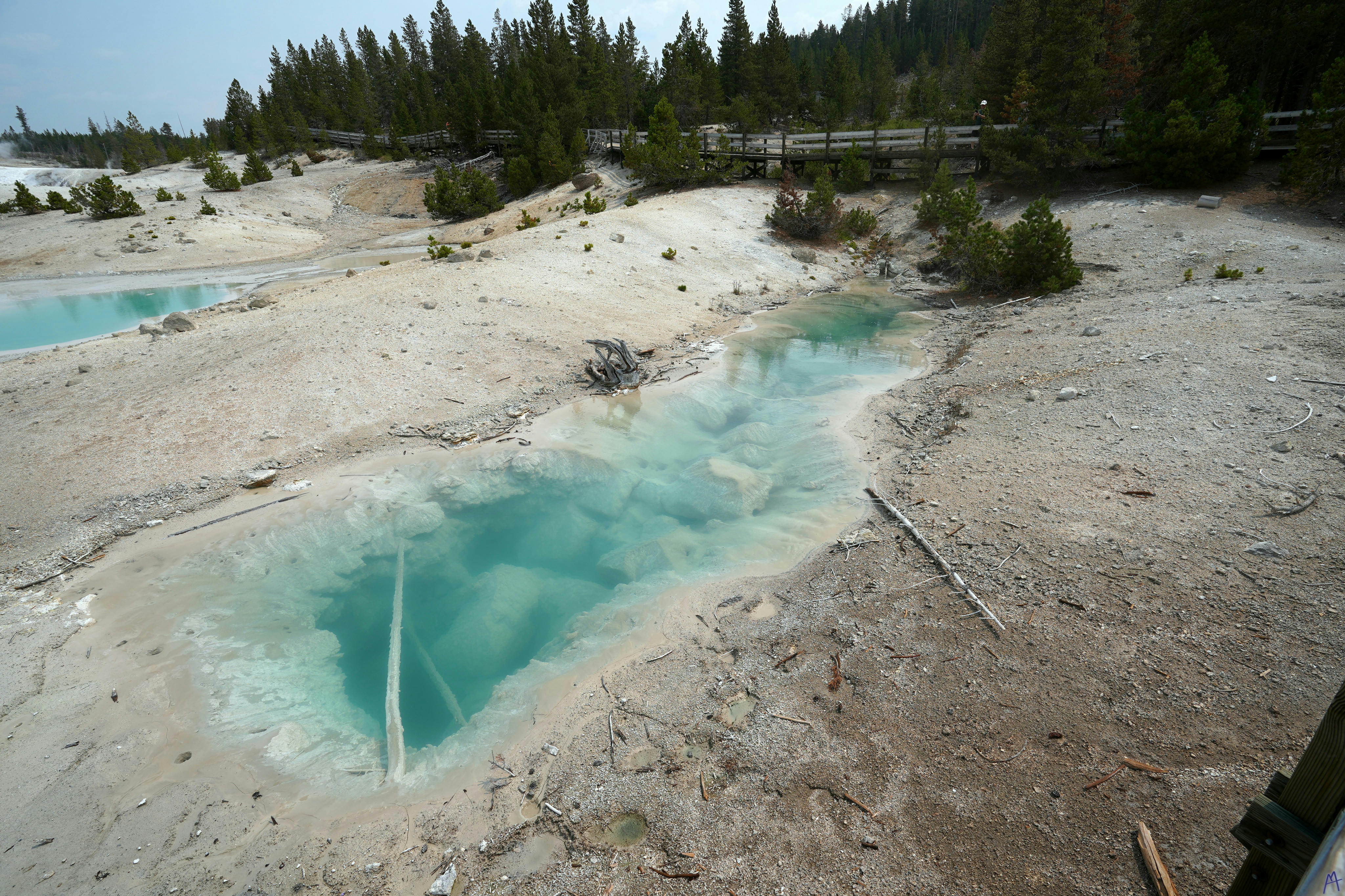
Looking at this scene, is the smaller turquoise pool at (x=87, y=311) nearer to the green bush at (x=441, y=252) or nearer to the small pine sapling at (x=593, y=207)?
the green bush at (x=441, y=252)

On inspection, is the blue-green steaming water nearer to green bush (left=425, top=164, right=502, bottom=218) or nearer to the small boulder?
the small boulder

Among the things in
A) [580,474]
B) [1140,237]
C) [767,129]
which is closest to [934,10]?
[767,129]

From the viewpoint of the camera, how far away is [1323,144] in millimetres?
16094

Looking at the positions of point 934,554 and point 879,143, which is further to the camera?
point 879,143

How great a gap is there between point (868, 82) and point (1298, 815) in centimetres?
7868

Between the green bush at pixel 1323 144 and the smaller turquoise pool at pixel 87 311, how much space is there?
34386 millimetres

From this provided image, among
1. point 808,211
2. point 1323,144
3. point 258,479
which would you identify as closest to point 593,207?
point 808,211

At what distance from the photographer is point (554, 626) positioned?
697 centimetres

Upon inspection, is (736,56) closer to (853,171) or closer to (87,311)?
(853,171)

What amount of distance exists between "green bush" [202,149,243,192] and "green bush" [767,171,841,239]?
4057 centimetres

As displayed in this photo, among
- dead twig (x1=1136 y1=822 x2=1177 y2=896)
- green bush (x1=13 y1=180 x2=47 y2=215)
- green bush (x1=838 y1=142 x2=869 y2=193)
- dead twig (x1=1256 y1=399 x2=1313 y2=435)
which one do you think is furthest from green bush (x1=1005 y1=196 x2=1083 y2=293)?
green bush (x1=13 y1=180 x2=47 y2=215)

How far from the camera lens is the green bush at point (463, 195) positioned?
3378cm

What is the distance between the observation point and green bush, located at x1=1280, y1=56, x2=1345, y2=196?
15484mm

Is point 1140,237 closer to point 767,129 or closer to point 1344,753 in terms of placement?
point 1344,753
